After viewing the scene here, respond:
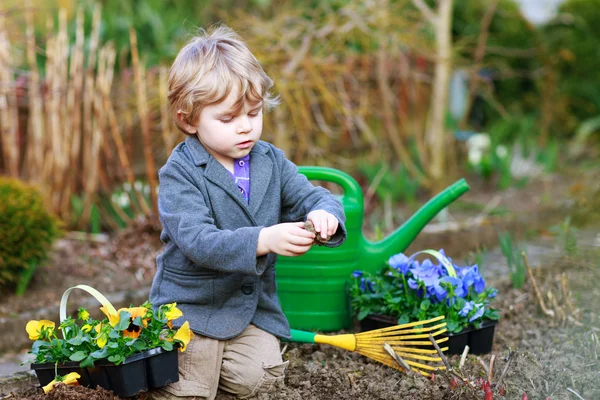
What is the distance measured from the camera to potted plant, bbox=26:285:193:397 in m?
1.90

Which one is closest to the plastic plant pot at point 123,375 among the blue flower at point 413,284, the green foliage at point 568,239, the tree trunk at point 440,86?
the blue flower at point 413,284

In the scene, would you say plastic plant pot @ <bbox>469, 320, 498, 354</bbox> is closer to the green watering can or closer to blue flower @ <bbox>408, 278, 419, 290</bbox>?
blue flower @ <bbox>408, 278, 419, 290</bbox>

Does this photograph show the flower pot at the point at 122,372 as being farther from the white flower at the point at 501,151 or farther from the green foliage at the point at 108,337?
the white flower at the point at 501,151

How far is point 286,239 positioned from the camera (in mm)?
1891

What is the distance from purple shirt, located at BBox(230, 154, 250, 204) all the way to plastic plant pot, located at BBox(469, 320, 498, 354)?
0.83m

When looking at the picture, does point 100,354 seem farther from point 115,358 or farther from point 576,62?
point 576,62

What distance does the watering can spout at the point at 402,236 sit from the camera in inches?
104

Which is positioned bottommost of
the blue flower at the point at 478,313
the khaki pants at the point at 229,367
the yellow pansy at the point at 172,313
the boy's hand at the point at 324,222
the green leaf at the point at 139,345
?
the khaki pants at the point at 229,367

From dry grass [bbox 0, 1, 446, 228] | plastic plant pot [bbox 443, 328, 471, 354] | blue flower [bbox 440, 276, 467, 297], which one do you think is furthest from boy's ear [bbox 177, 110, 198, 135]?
dry grass [bbox 0, 1, 446, 228]

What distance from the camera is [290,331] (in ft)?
7.66

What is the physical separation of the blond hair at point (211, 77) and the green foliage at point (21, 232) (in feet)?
4.25

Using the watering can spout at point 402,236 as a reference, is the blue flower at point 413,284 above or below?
below

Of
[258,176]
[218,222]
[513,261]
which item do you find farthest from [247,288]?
[513,261]

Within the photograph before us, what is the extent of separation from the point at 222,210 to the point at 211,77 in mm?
365
